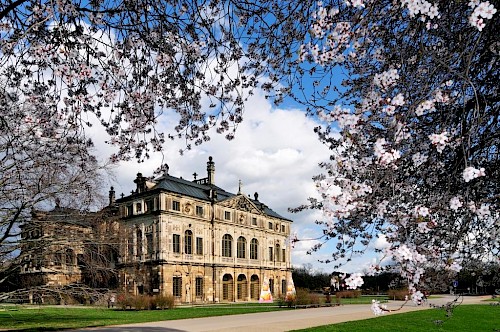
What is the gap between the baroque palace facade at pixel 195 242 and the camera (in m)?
44.8

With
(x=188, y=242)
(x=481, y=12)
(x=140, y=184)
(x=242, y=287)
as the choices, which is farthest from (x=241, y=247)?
(x=481, y=12)

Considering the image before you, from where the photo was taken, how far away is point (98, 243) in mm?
17984

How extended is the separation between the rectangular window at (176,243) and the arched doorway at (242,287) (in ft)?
32.5

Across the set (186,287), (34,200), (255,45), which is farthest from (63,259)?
(186,287)

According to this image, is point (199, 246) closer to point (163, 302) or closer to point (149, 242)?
point (149, 242)

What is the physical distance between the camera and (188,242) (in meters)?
47.5

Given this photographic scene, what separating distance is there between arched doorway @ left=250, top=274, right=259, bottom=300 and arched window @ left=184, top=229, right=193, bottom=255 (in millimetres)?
10963

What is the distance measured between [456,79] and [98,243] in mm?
16042

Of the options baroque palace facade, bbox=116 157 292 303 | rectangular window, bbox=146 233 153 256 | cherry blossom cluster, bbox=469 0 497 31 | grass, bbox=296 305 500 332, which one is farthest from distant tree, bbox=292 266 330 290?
cherry blossom cluster, bbox=469 0 497 31

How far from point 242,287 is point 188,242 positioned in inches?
393

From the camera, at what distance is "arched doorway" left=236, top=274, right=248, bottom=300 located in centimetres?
5315

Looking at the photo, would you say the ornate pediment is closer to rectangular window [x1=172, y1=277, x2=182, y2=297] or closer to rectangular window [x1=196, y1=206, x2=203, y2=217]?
rectangular window [x1=196, y1=206, x2=203, y2=217]

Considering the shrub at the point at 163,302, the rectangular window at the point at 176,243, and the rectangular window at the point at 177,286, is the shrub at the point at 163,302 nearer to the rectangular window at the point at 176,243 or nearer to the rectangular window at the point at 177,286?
the rectangular window at the point at 177,286

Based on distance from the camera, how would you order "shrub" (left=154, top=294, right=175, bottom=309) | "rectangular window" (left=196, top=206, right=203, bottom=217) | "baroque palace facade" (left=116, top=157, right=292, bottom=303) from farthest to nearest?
"rectangular window" (left=196, top=206, right=203, bottom=217) < "baroque palace facade" (left=116, top=157, right=292, bottom=303) < "shrub" (left=154, top=294, right=175, bottom=309)
